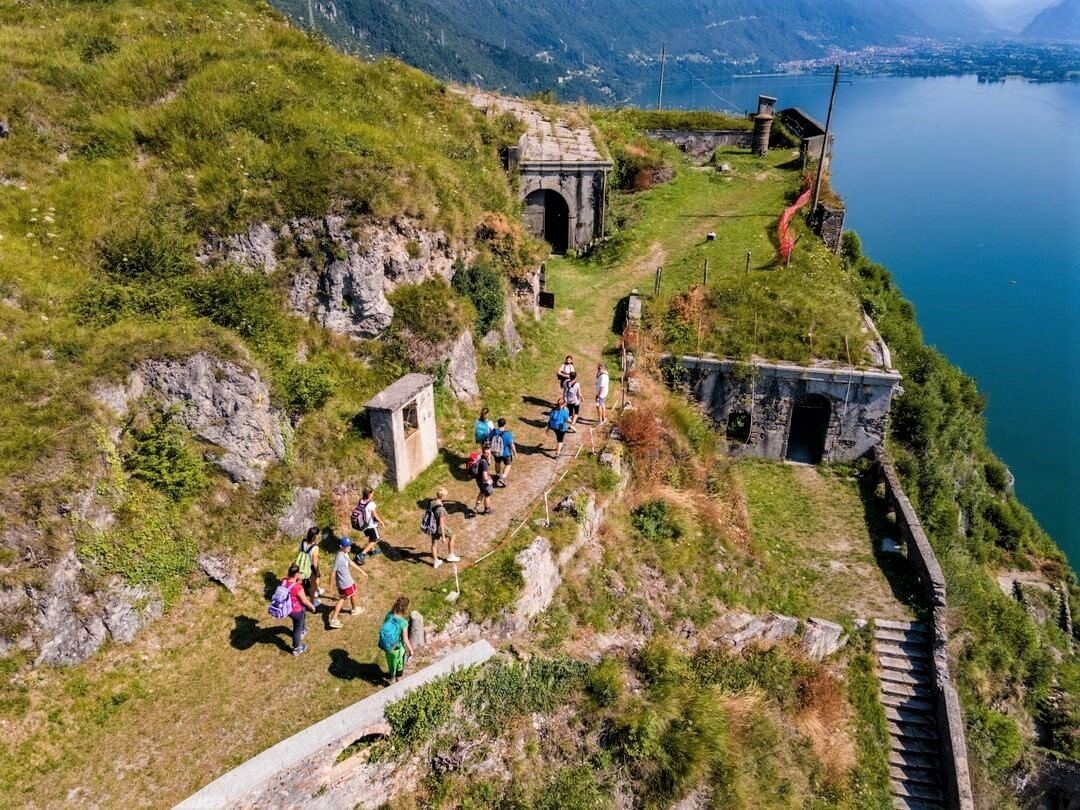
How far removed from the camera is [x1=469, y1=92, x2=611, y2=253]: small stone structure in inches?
1086

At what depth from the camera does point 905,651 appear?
16.3m

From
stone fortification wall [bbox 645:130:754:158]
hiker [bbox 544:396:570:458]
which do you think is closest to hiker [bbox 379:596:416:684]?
hiker [bbox 544:396:570:458]

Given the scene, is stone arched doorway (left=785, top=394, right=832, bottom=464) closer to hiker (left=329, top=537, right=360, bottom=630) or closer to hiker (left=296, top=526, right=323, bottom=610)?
hiker (left=329, top=537, right=360, bottom=630)

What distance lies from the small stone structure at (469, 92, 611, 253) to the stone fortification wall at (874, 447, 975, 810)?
592 inches

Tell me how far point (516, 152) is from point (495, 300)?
30.9 feet

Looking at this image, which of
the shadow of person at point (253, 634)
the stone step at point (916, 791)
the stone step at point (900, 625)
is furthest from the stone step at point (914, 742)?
the shadow of person at point (253, 634)

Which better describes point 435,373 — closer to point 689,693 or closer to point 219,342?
point 219,342

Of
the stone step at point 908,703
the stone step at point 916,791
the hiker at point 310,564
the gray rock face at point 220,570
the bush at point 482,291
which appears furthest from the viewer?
the bush at point 482,291

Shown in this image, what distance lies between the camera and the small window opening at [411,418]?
48.2 ft

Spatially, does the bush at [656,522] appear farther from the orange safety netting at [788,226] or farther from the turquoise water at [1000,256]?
the turquoise water at [1000,256]

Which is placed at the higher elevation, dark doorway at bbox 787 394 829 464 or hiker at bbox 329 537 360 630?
hiker at bbox 329 537 360 630

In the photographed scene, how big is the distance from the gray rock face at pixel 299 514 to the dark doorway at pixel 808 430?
14.4 meters

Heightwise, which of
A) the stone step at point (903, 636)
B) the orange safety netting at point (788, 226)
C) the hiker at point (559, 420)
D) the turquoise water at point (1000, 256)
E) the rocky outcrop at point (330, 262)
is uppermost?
the rocky outcrop at point (330, 262)

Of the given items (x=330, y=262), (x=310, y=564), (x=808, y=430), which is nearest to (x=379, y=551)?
(x=310, y=564)
